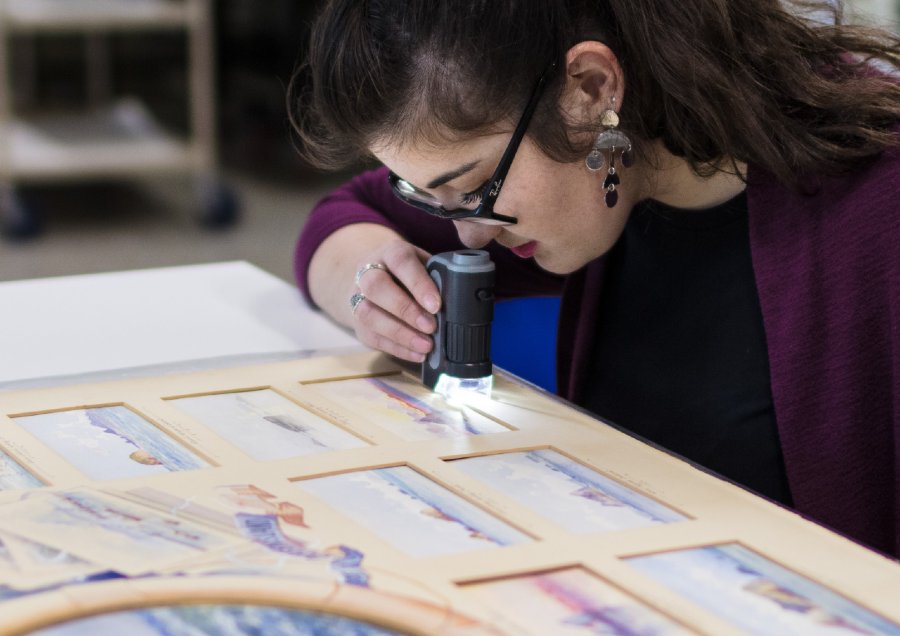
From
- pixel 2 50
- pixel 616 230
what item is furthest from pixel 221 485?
pixel 2 50

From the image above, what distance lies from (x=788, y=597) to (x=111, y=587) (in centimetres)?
35

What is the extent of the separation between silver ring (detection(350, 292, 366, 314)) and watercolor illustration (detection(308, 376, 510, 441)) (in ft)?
0.27

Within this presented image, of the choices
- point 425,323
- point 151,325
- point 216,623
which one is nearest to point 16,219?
point 151,325

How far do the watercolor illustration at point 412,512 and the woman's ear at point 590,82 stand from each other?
311mm

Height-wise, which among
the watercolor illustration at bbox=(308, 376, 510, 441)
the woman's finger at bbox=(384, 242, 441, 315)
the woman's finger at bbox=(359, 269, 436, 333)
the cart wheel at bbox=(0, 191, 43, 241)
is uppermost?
the woman's finger at bbox=(384, 242, 441, 315)

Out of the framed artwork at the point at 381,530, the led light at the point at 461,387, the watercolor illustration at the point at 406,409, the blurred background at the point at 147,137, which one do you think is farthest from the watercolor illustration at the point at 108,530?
the blurred background at the point at 147,137

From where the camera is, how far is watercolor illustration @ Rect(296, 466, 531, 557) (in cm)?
70

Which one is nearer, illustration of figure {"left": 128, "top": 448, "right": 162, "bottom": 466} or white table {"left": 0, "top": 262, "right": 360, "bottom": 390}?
illustration of figure {"left": 128, "top": 448, "right": 162, "bottom": 466}

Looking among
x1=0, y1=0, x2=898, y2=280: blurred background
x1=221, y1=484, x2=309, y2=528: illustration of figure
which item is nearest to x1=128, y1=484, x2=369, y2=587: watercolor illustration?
x1=221, y1=484, x2=309, y2=528: illustration of figure

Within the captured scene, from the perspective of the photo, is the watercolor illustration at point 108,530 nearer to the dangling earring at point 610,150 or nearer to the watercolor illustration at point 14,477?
the watercolor illustration at point 14,477

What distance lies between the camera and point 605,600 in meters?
0.64

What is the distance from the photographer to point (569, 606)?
0.63 meters

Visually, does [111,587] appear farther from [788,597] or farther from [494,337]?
[494,337]

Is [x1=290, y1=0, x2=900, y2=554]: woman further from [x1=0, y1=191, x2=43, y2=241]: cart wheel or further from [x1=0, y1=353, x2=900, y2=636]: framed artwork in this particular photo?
[x1=0, y1=191, x2=43, y2=241]: cart wheel
